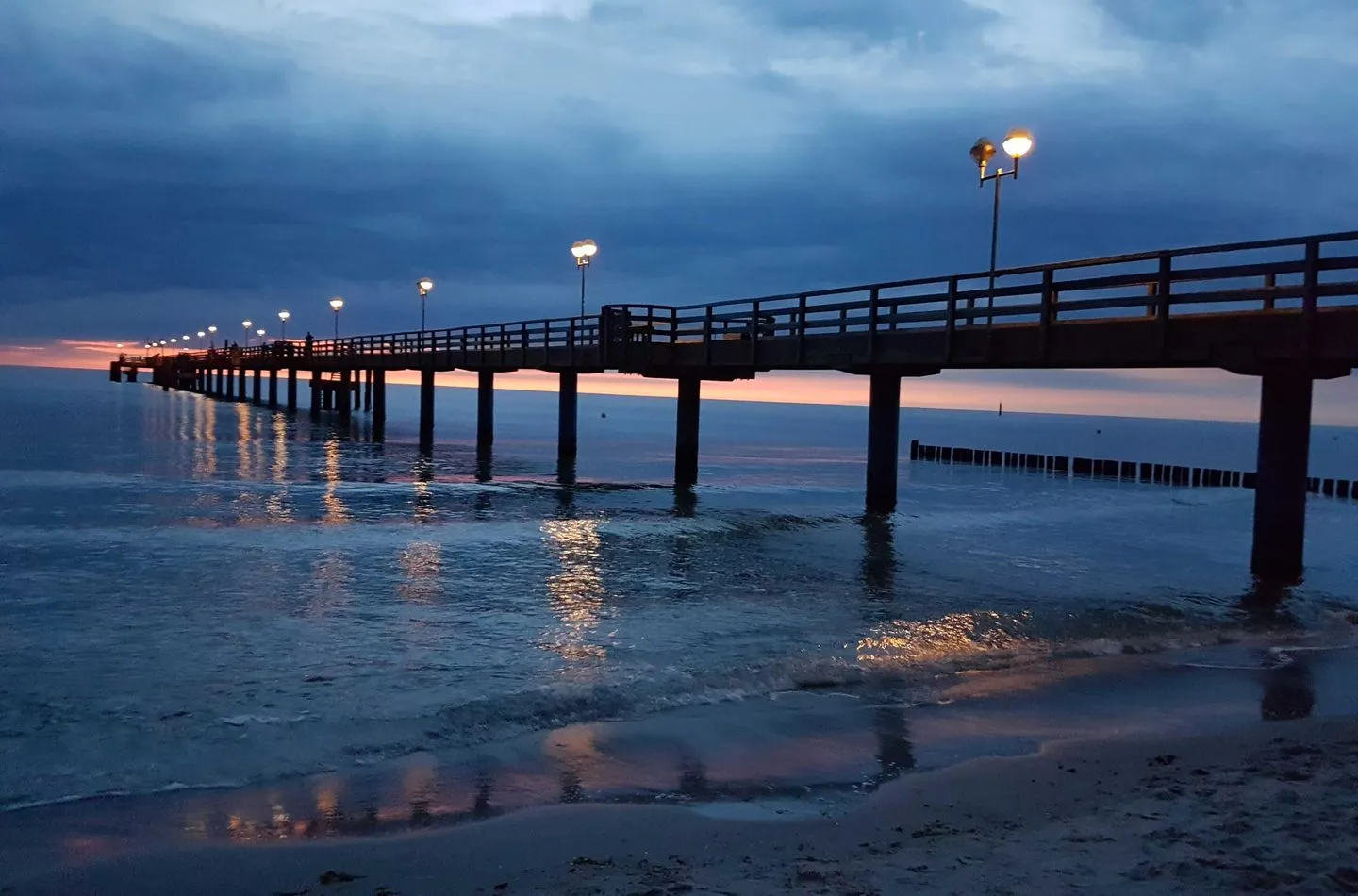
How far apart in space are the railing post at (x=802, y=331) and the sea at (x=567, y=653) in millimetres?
3748

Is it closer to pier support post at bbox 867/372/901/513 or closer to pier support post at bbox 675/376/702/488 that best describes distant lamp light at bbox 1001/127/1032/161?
pier support post at bbox 867/372/901/513

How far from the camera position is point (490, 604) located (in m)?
13.4

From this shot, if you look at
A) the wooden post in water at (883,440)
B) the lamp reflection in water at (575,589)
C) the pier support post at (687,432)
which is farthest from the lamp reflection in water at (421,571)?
the pier support post at (687,432)

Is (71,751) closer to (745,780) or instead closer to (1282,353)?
(745,780)

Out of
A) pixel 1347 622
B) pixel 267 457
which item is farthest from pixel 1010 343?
pixel 267 457

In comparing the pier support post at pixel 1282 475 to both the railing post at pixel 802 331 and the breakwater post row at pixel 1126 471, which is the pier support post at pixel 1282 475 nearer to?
the railing post at pixel 802 331

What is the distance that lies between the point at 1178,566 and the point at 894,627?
8305mm

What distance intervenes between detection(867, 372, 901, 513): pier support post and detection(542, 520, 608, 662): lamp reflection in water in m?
6.84

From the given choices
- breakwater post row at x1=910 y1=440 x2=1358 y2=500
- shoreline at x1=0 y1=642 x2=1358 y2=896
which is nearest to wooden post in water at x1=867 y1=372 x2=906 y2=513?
shoreline at x1=0 y1=642 x2=1358 y2=896

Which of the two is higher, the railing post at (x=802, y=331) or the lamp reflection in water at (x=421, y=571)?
the railing post at (x=802, y=331)

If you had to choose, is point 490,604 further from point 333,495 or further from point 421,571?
point 333,495

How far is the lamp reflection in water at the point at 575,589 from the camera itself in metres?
11.0

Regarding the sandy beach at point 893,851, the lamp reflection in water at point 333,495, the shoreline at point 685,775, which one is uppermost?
the sandy beach at point 893,851

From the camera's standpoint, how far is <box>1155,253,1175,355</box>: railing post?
14.9 metres
